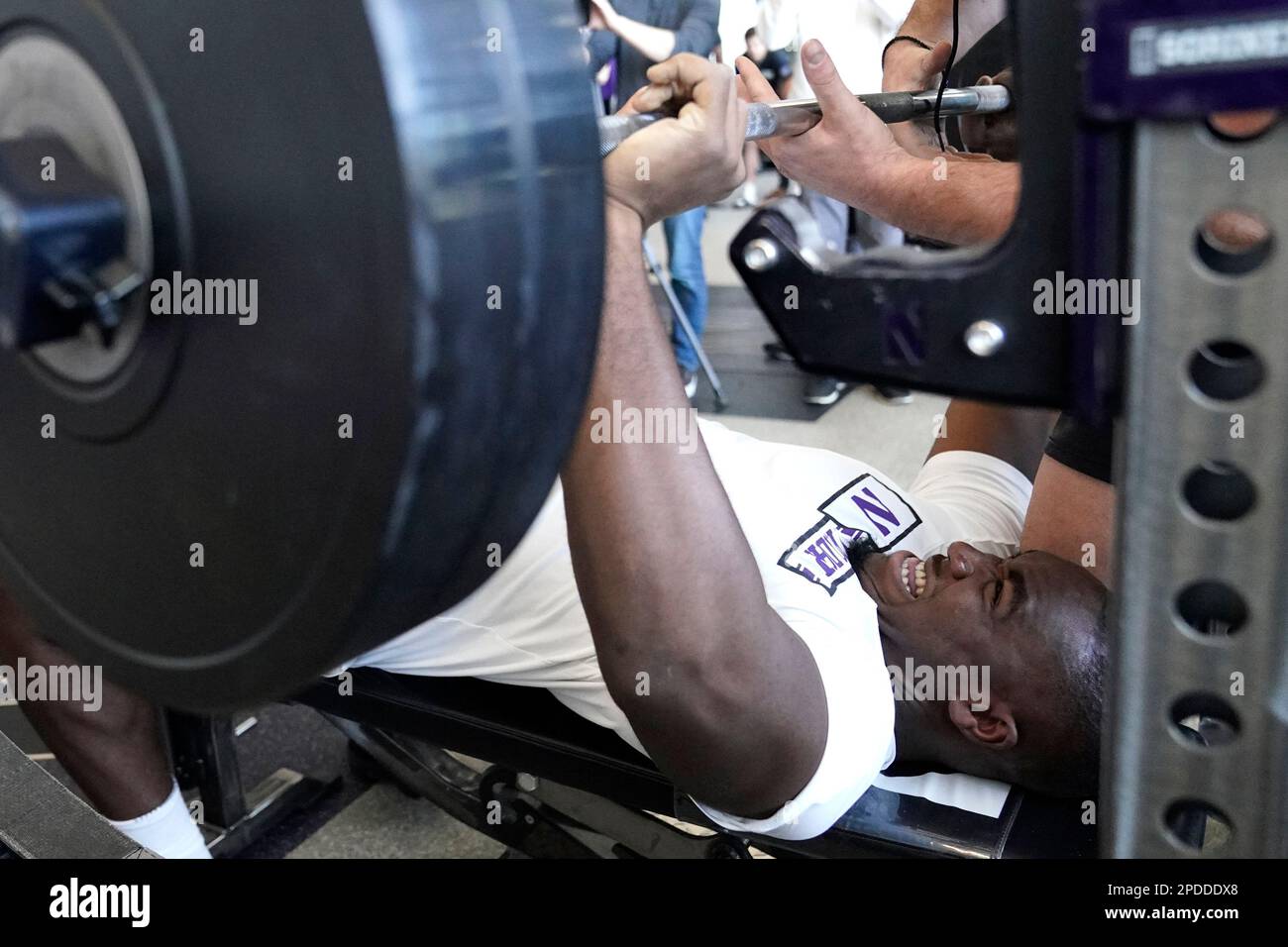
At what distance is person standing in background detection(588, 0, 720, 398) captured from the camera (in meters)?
2.62

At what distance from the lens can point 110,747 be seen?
4.17 feet

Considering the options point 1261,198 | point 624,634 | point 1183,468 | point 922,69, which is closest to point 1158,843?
point 1183,468

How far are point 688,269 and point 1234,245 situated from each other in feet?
8.80

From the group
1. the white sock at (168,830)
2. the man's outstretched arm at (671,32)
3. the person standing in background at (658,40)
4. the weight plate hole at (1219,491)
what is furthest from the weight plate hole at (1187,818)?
the man's outstretched arm at (671,32)

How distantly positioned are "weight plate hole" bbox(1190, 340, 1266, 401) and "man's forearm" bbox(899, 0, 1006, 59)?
3.74ft

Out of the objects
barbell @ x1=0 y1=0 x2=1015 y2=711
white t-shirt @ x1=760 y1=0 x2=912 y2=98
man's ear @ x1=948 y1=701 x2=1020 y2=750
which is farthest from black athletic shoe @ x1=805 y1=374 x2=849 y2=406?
barbell @ x1=0 y1=0 x2=1015 y2=711

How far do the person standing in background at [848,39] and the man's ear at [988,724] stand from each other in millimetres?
1395

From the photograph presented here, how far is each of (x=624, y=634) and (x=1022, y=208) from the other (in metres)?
0.44

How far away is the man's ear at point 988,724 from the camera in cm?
Result: 101

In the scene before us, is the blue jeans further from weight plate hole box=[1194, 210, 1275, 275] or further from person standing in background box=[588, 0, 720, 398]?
weight plate hole box=[1194, 210, 1275, 275]

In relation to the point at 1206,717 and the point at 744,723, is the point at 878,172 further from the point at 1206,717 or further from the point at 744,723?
the point at 1206,717

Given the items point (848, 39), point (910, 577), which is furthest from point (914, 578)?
point (848, 39)

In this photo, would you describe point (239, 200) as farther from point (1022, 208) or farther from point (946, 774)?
point (946, 774)

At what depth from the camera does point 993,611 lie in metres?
1.05
